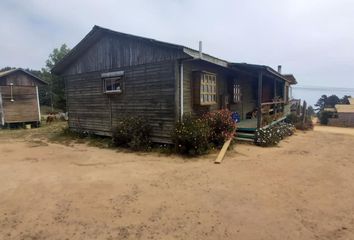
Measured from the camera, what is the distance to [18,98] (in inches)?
653

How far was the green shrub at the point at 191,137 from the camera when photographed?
763cm

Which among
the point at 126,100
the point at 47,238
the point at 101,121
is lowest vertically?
the point at 47,238

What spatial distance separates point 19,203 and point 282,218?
4446mm

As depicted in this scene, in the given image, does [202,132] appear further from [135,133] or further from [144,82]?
[144,82]

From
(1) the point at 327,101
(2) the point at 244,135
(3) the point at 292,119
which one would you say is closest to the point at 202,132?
(2) the point at 244,135

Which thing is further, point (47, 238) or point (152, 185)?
point (152, 185)

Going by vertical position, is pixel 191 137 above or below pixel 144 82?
below

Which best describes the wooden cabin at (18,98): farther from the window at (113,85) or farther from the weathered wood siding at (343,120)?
the weathered wood siding at (343,120)

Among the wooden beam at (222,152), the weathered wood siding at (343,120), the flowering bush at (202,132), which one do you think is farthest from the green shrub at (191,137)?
the weathered wood siding at (343,120)

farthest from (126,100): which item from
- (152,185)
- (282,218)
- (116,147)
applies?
(282,218)

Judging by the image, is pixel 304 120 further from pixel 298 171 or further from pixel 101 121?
pixel 101 121

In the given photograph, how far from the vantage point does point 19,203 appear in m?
4.38

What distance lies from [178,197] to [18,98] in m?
16.4

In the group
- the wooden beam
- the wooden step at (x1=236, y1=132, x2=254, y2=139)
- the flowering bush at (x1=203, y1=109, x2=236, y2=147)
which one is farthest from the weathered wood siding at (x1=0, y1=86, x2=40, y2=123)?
the wooden beam
